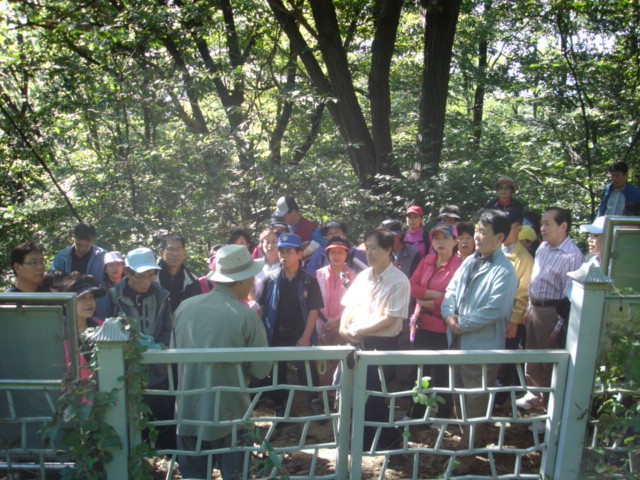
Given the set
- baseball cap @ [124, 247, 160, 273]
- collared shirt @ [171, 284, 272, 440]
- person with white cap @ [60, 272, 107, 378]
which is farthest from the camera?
baseball cap @ [124, 247, 160, 273]

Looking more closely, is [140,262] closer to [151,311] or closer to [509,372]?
[151,311]

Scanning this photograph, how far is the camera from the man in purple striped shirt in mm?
4695

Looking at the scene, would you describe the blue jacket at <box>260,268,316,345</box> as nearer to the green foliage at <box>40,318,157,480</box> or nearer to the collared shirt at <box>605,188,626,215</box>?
the green foliage at <box>40,318,157,480</box>

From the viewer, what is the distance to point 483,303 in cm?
409

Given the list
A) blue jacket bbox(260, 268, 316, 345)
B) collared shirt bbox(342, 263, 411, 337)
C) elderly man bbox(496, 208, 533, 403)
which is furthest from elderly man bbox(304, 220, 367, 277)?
elderly man bbox(496, 208, 533, 403)

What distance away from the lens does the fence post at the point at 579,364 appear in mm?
3156

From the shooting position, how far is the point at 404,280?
173 inches

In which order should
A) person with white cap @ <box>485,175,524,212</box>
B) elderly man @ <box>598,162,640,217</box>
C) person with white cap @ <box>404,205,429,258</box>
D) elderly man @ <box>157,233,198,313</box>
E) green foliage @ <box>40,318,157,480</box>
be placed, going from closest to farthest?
1. green foliage @ <box>40,318,157,480</box>
2. elderly man @ <box>157,233,198,313</box>
3. person with white cap @ <box>404,205,429,258</box>
4. person with white cap @ <box>485,175,524,212</box>
5. elderly man @ <box>598,162,640,217</box>

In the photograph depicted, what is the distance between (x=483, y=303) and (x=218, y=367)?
6.53 feet

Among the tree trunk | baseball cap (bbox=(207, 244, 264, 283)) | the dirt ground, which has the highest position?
the tree trunk

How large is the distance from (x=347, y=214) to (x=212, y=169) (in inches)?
79.8

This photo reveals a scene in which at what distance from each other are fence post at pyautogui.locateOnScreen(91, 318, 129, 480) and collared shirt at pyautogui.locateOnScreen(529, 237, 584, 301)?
11.3 ft

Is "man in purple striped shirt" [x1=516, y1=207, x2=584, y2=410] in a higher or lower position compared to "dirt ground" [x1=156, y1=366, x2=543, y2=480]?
higher

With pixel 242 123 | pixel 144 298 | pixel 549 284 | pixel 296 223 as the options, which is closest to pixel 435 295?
pixel 549 284
